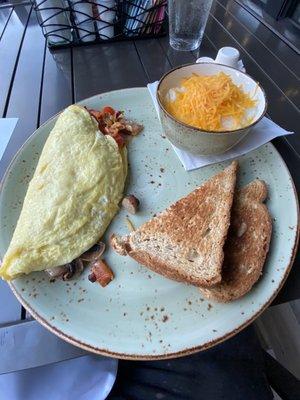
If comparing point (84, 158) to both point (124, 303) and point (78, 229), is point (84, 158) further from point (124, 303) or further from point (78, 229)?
point (124, 303)

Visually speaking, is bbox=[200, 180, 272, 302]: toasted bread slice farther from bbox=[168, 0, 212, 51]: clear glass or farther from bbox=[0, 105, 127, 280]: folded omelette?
bbox=[168, 0, 212, 51]: clear glass

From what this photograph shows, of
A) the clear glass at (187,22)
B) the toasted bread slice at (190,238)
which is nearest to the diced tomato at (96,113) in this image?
the toasted bread slice at (190,238)

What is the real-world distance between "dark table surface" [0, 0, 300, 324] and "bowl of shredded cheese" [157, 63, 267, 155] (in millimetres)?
195

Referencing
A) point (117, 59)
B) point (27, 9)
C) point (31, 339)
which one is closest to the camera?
point (31, 339)

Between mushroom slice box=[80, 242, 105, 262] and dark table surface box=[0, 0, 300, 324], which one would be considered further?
dark table surface box=[0, 0, 300, 324]

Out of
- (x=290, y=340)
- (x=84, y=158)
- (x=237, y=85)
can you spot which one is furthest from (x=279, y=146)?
(x=290, y=340)

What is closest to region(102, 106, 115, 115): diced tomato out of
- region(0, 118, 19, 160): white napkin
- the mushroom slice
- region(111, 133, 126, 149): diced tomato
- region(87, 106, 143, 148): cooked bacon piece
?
region(87, 106, 143, 148): cooked bacon piece

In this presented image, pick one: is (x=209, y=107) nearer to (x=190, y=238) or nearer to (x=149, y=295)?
(x=190, y=238)

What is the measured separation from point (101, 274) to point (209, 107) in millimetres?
547

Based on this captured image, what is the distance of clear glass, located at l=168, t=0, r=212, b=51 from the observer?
122cm

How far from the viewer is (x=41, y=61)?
1.35 metres

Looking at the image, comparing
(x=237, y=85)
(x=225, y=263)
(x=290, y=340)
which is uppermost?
(x=237, y=85)

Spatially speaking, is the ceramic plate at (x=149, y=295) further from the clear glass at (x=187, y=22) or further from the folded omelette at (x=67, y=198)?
the clear glass at (x=187, y=22)

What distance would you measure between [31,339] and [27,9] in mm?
1932
